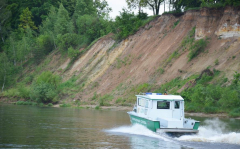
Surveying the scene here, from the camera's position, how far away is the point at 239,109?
123 feet

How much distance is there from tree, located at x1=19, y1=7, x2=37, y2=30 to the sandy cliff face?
30.4 metres

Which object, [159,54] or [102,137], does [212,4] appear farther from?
[102,137]

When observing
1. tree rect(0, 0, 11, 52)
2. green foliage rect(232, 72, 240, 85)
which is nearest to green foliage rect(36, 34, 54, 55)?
tree rect(0, 0, 11, 52)

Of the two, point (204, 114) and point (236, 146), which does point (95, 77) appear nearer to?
point (204, 114)

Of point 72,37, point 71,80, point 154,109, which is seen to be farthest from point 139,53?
point 154,109

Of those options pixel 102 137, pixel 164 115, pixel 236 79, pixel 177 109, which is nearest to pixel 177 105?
pixel 177 109

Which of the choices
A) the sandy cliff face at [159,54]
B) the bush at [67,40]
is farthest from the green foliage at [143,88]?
the bush at [67,40]

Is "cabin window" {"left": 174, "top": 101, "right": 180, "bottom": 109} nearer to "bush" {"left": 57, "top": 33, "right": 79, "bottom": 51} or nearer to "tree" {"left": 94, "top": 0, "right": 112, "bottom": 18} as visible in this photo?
"bush" {"left": 57, "top": 33, "right": 79, "bottom": 51}

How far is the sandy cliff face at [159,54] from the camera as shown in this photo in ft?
161

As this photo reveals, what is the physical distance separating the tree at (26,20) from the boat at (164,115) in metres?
70.0

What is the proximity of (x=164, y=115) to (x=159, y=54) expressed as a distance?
30967 mm

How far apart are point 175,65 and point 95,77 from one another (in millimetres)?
15814

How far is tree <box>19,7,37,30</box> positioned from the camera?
9250 centimetres

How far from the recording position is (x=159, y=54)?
185ft
